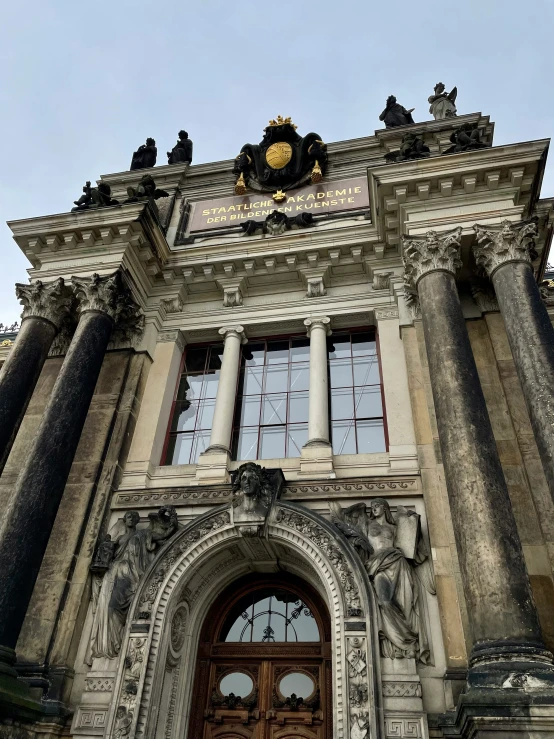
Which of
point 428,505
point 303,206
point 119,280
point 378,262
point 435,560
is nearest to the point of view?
point 435,560

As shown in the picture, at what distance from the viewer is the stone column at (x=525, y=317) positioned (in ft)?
23.5

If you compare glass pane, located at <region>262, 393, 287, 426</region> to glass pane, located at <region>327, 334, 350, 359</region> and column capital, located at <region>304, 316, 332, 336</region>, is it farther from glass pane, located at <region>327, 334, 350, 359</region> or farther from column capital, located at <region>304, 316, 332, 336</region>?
column capital, located at <region>304, 316, 332, 336</region>

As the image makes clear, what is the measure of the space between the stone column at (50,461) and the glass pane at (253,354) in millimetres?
2644

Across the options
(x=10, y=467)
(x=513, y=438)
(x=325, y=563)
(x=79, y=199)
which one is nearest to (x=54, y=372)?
(x=10, y=467)

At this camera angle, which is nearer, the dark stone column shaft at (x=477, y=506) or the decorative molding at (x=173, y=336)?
the dark stone column shaft at (x=477, y=506)

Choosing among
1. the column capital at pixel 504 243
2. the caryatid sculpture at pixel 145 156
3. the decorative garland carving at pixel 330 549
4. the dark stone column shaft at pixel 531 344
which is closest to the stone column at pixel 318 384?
the decorative garland carving at pixel 330 549

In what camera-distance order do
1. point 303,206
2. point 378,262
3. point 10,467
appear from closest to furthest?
point 10,467 < point 378,262 < point 303,206

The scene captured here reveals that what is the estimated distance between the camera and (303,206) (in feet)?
45.0

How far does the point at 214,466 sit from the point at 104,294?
390 centimetres

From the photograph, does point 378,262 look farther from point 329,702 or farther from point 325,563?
point 329,702

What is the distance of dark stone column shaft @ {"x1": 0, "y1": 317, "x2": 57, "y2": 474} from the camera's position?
9242 millimetres

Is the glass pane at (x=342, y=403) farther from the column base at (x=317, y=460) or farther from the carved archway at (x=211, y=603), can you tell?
the carved archway at (x=211, y=603)

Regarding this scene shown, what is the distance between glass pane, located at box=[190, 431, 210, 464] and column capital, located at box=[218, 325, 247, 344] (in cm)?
215

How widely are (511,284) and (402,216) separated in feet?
8.63
